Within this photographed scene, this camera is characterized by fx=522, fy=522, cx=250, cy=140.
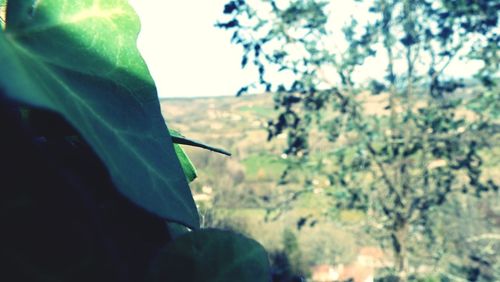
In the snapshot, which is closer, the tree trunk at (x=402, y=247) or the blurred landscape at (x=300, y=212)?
the tree trunk at (x=402, y=247)

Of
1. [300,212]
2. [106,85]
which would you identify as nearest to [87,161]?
[106,85]

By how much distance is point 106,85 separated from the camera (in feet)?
0.74

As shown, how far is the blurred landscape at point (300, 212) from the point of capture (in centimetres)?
458

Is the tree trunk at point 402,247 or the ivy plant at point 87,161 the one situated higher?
the ivy plant at point 87,161

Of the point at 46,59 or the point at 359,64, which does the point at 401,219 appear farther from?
the point at 46,59

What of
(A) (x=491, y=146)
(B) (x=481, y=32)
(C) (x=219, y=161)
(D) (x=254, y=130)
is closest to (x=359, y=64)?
(B) (x=481, y=32)

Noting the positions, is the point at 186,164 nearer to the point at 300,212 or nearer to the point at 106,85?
the point at 106,85

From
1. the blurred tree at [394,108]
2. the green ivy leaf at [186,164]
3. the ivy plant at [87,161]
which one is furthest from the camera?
the blurred tree at [394,108]

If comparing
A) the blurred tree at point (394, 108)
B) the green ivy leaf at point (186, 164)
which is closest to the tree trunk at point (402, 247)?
the blurred tree at point (394, 108)

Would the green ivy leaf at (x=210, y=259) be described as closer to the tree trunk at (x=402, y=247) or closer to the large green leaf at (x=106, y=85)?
the large green leaf at (x=106, y=85)

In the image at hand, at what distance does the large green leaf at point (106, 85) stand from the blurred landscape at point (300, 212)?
0.25 m

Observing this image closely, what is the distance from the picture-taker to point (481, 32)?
3980mm

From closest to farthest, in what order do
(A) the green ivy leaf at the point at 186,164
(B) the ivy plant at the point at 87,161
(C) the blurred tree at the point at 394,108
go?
(B) the ivy plant at the point at 87,161
(A) the green ivy leaf at the point at 186,164
(C) the blurred tree at the point at 394,108

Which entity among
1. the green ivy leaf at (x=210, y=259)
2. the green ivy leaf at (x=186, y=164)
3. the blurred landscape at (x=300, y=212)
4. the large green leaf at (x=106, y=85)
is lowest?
the blurred landscape at (x=300, y=212)
